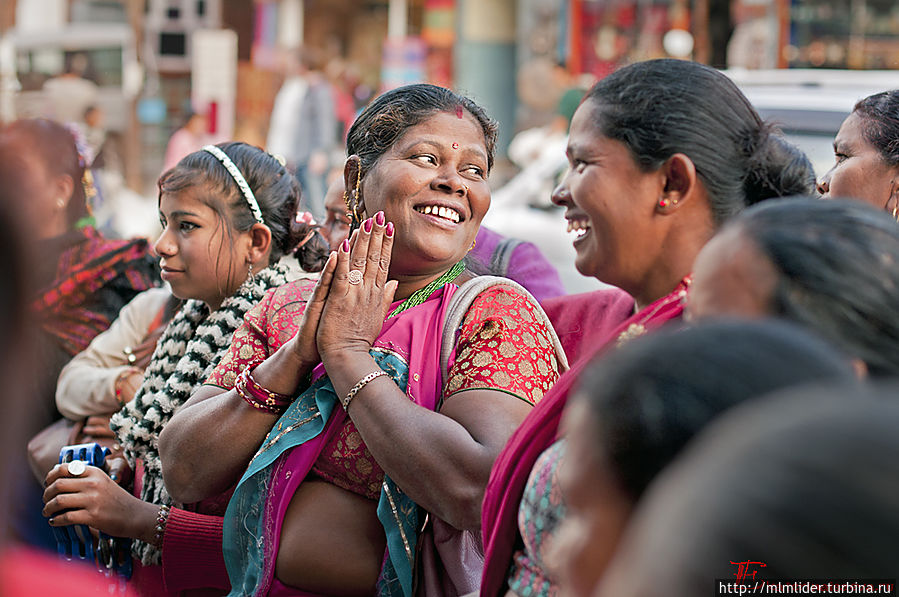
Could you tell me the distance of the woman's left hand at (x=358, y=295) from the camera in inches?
84.6

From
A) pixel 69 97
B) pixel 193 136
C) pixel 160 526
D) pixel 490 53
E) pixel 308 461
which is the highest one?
pixel 490 53

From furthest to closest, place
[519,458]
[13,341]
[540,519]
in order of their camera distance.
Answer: [519,458] < [540,519] < [13,341]

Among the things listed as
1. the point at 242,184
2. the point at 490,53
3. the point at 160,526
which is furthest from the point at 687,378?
the point at 490,53

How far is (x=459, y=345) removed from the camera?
219 centimetres

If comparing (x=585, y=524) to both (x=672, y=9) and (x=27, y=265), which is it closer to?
(x=27, y=265)

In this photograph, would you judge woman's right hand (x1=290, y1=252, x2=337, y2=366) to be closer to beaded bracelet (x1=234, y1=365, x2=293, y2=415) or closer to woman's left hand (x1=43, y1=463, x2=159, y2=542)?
beaded bracelet (x1=234, y1=365, x2=293, y2=415)

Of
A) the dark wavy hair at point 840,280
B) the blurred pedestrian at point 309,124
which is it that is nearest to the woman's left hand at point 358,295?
the dark wavy hair at point 840,280

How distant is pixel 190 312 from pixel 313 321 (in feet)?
3.26

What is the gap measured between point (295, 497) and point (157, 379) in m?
0.92

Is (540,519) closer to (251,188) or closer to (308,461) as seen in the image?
(308,461)

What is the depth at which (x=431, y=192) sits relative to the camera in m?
2.42

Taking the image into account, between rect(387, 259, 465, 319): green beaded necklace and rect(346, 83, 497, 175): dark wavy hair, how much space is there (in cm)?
32

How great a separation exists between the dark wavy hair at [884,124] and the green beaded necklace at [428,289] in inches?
43.8

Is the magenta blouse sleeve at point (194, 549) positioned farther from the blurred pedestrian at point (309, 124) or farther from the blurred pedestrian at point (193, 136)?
the blurred pedestrian at point (193, 136)
